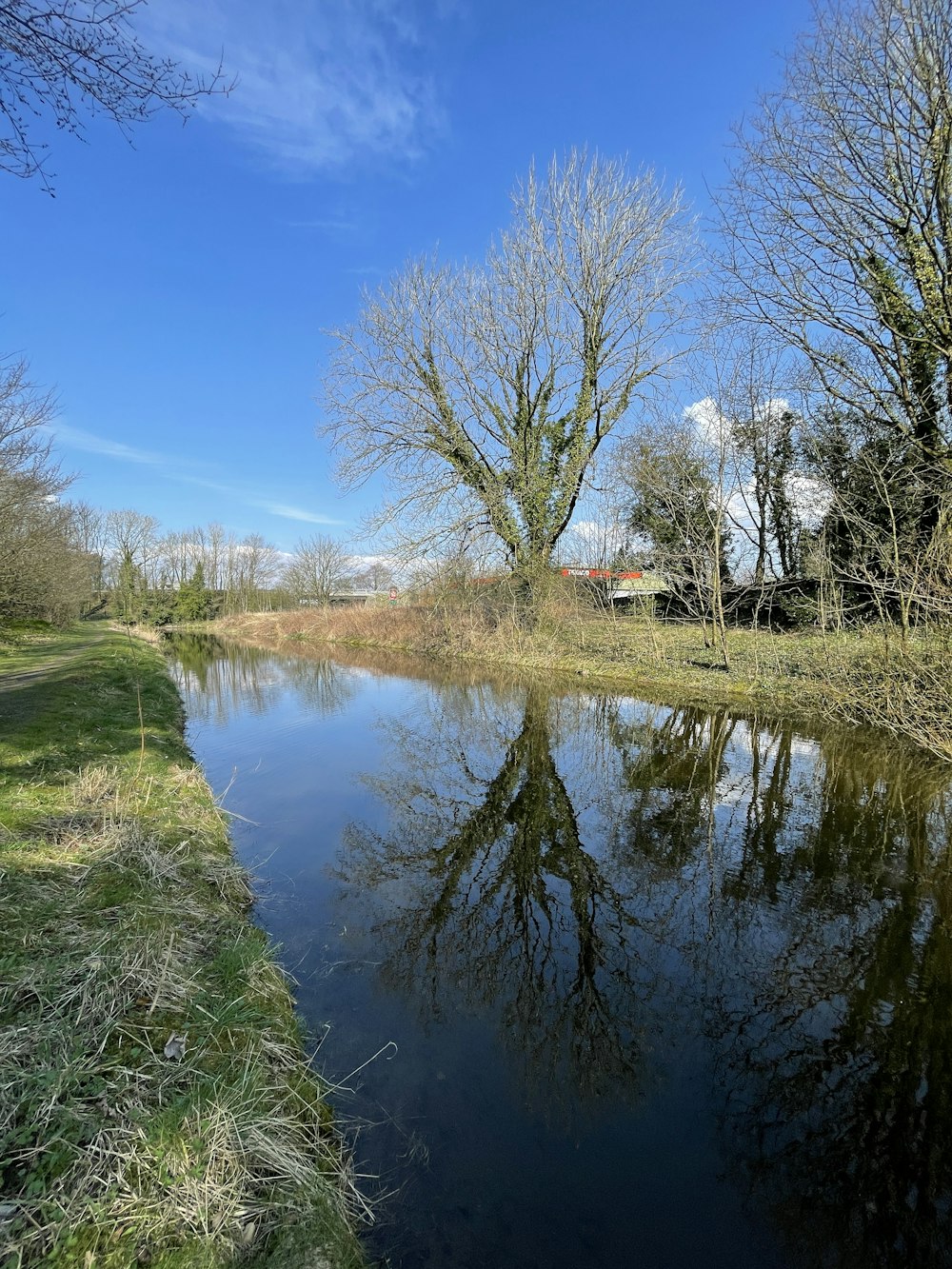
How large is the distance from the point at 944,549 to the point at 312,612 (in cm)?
3318

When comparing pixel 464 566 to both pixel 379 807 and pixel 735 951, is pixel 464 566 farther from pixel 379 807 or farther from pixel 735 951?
pixel 735 951

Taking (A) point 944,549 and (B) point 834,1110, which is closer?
(B) point 834,1110

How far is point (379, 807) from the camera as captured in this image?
23.8ft

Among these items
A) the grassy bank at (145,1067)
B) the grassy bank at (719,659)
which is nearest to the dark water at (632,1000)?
the grassy bank at (145,1067)

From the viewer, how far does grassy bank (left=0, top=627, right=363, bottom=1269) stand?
1.97m

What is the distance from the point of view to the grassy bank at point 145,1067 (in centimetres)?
197

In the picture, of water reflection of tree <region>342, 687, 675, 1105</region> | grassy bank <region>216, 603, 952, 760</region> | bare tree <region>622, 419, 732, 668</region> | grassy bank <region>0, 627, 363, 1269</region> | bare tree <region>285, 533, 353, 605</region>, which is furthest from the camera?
bare tree <region>285, 533, 353, 605</region>

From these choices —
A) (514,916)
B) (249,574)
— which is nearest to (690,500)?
(514,916)

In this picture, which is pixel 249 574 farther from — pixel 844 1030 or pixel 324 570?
pixel 844 1030

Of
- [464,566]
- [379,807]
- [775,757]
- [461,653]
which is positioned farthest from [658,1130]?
[461,653]

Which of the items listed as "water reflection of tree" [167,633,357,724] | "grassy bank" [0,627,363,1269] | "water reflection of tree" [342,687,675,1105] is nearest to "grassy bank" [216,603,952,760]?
→ "water reflection of tree" [167,633,357,724]

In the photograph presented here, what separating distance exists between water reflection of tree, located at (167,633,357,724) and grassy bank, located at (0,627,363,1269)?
29.4ft

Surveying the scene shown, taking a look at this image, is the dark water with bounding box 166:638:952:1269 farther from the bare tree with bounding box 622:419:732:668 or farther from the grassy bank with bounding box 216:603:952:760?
the bare tree with bounding box 622:419:732:668

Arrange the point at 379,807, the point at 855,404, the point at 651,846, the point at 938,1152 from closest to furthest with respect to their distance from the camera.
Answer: the point at 938,1152
the point at 651,846
the point at 379,807
the point at 855,404
